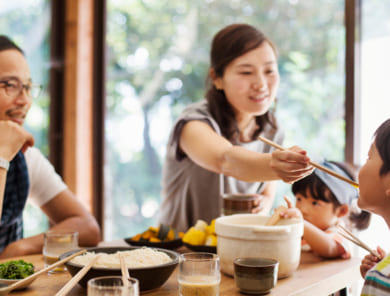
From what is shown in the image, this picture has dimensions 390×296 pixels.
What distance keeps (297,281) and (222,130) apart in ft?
2.73

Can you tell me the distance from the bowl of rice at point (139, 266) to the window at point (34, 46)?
283 centimetres

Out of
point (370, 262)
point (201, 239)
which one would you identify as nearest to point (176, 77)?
point (201, 239)

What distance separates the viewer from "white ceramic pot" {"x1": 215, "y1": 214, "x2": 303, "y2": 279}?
4.10 feet

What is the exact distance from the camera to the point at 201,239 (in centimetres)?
154

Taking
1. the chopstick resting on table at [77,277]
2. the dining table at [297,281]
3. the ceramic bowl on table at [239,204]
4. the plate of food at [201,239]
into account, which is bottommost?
the dining table at [297,281]

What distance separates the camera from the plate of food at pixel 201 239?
4.91 feet

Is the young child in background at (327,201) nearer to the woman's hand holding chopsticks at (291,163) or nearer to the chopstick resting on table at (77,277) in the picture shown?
the woman's hand holding chopsticks at (291,163)

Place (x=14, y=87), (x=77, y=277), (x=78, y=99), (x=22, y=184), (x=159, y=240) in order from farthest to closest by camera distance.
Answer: (x=78, y=99) → (x=22, y=184) → (x=14, y=87) → (x=159, y=240) → (x=77, y=277)

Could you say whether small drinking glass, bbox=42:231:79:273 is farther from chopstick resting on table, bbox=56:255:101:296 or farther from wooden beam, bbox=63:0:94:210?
wooden beam, bbox=63:0:94:210

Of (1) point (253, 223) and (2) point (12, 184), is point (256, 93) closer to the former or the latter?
(1) point (253, 223)

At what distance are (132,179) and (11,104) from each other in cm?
217

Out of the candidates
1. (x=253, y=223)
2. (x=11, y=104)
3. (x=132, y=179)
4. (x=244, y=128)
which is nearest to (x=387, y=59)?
(x=244, y=128)

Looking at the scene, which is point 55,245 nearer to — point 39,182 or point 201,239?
point 201,239

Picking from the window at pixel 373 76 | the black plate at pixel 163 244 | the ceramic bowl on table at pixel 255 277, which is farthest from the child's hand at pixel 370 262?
the window at pixel 373 76
